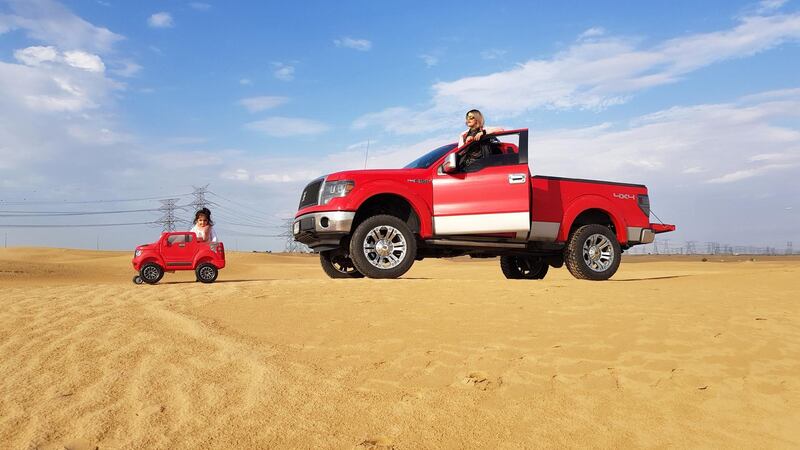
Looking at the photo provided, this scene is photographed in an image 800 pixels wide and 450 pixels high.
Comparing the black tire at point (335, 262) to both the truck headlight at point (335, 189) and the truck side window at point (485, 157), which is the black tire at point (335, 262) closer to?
the truck headlight at point (335, 189)

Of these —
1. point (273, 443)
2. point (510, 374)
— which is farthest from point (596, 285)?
point (273, 443)

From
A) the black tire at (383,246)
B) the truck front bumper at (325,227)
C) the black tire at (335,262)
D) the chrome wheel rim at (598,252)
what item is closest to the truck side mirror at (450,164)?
the black tire at (383,246)

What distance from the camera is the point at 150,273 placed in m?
12.6

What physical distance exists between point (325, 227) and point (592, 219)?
4.93 m

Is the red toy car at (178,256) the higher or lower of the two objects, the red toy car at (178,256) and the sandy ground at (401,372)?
the higher

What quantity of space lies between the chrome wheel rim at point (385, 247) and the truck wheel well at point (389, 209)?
37cm

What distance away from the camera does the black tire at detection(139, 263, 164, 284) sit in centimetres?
1250

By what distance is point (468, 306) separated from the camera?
6.12 meters

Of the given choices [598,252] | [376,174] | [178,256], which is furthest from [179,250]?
[598,252]

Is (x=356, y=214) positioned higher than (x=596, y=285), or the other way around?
(x=356, y=214)

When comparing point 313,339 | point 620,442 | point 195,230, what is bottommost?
point 620,442

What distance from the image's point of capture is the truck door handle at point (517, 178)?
855cm

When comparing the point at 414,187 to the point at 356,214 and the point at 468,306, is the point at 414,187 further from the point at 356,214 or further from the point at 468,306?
the point at 468,306

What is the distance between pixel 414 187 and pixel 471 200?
92 cm
